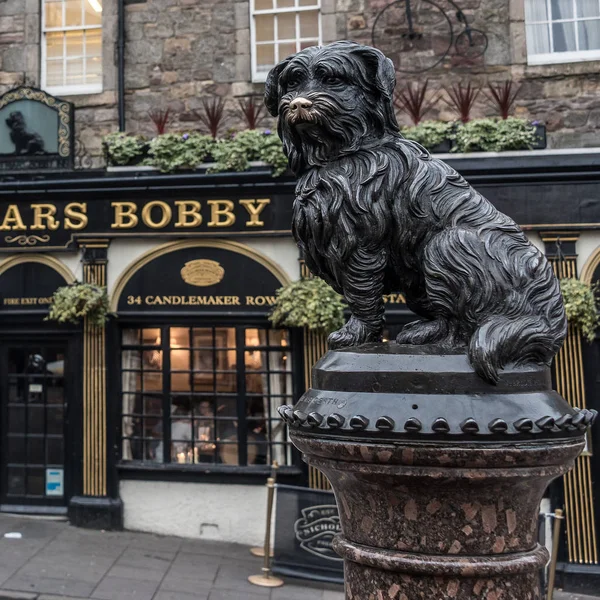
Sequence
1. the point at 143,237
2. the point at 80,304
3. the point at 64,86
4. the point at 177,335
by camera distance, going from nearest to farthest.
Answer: the point at 80,304
the point at 143,237
the point at 177,335
the point at 64,86

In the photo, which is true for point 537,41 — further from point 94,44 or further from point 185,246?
point 94,44

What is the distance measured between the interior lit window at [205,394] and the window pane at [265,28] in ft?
14.0

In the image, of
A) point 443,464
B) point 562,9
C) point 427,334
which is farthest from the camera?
point 562,9

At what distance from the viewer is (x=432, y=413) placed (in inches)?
74.2

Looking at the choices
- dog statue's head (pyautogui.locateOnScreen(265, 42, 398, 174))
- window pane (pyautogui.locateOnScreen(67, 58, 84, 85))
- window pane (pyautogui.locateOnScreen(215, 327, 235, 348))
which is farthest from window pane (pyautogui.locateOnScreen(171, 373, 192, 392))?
dog statue's head (pyautogui.locateOnScreen(265, 42, 398, 174))

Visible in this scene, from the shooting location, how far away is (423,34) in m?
8.34

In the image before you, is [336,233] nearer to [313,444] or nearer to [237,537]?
[313,444]

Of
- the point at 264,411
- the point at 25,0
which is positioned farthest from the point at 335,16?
the point at 264,411

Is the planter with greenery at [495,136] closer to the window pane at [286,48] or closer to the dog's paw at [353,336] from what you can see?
the window pane at [286,48]

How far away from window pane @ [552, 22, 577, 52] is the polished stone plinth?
7885mm

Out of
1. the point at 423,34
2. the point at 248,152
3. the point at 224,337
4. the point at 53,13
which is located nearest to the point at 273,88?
the point at 248,152

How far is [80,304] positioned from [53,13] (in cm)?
471

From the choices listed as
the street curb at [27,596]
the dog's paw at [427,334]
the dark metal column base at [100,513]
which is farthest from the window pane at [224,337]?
the dog's paw at [427,334]

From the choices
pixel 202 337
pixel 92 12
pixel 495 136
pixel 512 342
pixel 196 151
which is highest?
pixel 92 12
